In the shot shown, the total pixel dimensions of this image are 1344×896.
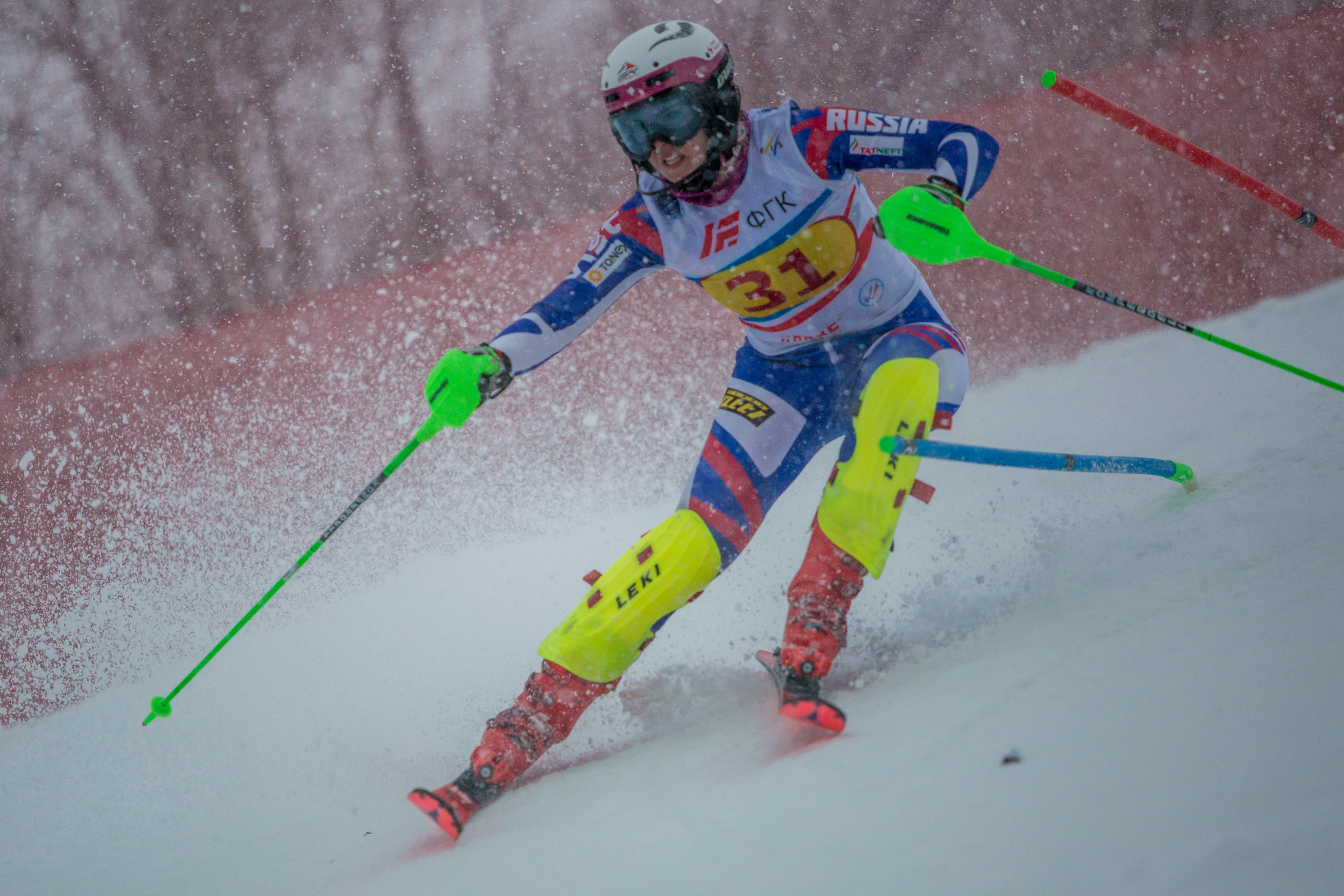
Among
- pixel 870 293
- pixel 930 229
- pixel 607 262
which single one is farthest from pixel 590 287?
pixel 930 229

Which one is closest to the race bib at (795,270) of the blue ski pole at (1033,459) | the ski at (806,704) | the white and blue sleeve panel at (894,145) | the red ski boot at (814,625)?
the white and blue sleeve panel at (894,145)

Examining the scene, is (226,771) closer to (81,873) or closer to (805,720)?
(81,873)

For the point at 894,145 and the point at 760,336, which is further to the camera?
the point at 760,336

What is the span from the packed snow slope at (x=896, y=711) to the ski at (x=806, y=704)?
0.13 ft

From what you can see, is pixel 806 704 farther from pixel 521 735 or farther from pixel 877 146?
pixel 877 146

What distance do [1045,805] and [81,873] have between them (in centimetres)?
238

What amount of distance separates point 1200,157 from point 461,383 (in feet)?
5.93

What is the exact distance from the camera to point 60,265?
3.08 metres

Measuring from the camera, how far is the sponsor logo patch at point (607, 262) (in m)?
1.86

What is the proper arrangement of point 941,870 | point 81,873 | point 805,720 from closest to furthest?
point 941,870, point 805,720, point 81,873

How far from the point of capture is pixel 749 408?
1.90 meters

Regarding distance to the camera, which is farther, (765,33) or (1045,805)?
(765,33)

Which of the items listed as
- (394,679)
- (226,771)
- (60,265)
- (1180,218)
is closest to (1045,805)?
(394,679)

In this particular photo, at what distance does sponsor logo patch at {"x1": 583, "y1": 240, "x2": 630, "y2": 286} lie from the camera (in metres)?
1.86
